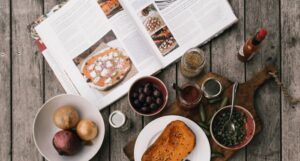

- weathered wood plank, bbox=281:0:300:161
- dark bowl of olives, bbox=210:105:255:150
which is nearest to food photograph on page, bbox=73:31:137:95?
dark bowl of olives, bbox=210:105:255:150

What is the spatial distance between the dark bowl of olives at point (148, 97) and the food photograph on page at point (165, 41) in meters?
0.08

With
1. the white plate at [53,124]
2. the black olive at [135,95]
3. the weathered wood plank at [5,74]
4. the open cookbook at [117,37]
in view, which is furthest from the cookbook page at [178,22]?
the weathered wood plank at [5,74]

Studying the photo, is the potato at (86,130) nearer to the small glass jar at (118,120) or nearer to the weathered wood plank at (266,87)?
the small glass jar at (118,120)

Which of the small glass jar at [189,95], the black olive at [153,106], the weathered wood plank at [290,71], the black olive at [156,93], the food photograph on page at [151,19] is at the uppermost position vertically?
the food photograph on page at [151,19]

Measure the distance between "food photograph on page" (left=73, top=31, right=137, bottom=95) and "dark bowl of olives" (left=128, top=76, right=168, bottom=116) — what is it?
0.20 feet

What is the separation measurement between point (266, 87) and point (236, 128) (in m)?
0.14

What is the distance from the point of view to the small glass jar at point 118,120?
39.2 inches

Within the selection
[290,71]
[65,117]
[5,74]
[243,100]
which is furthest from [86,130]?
[290,71]

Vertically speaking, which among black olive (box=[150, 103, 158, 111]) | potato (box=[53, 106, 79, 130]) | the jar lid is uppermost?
potato (box=[53, 106, 79, 130])

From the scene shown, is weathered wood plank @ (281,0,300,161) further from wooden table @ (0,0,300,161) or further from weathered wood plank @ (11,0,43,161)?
weathered wood plank @ (11,0,43,161)

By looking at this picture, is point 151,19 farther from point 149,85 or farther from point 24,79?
point 24,79

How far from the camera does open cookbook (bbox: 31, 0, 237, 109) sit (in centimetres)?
101

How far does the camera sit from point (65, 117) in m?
0.97

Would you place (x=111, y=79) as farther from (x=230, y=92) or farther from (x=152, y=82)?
(x=230, y=92)
